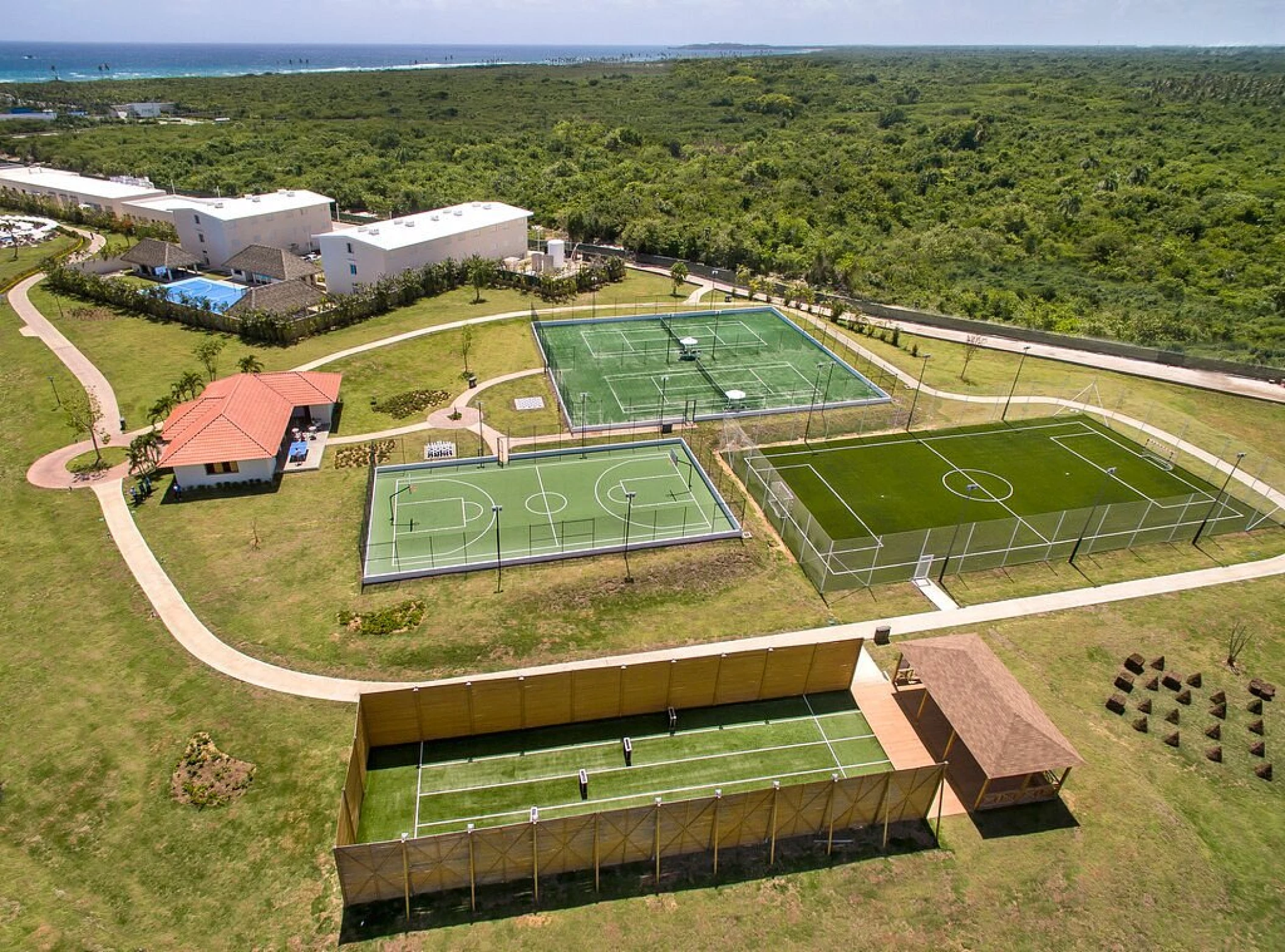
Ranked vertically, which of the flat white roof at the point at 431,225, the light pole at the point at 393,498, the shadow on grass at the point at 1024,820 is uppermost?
the flat white roof at the point at 431,225

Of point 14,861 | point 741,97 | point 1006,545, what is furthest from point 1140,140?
point 14,861

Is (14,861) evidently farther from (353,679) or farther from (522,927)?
(522,927)

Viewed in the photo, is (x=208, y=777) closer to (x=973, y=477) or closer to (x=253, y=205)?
(x=973, y=477)

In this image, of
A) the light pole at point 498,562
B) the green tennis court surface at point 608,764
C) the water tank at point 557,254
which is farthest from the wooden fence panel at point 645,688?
the water tank at point 557,254

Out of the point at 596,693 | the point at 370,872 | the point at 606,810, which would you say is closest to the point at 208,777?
the point at 370,872

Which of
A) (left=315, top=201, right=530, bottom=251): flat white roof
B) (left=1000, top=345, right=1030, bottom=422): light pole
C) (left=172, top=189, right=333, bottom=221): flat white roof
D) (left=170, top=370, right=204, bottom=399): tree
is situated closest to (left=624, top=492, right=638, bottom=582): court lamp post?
(left=1000, top=345, right=1030, bottom=422): light pole

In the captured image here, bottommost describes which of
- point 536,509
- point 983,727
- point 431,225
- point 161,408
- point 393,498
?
point 393,498

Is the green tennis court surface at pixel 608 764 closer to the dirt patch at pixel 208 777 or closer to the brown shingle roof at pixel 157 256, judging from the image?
the dirt patch at pixel 208 777
